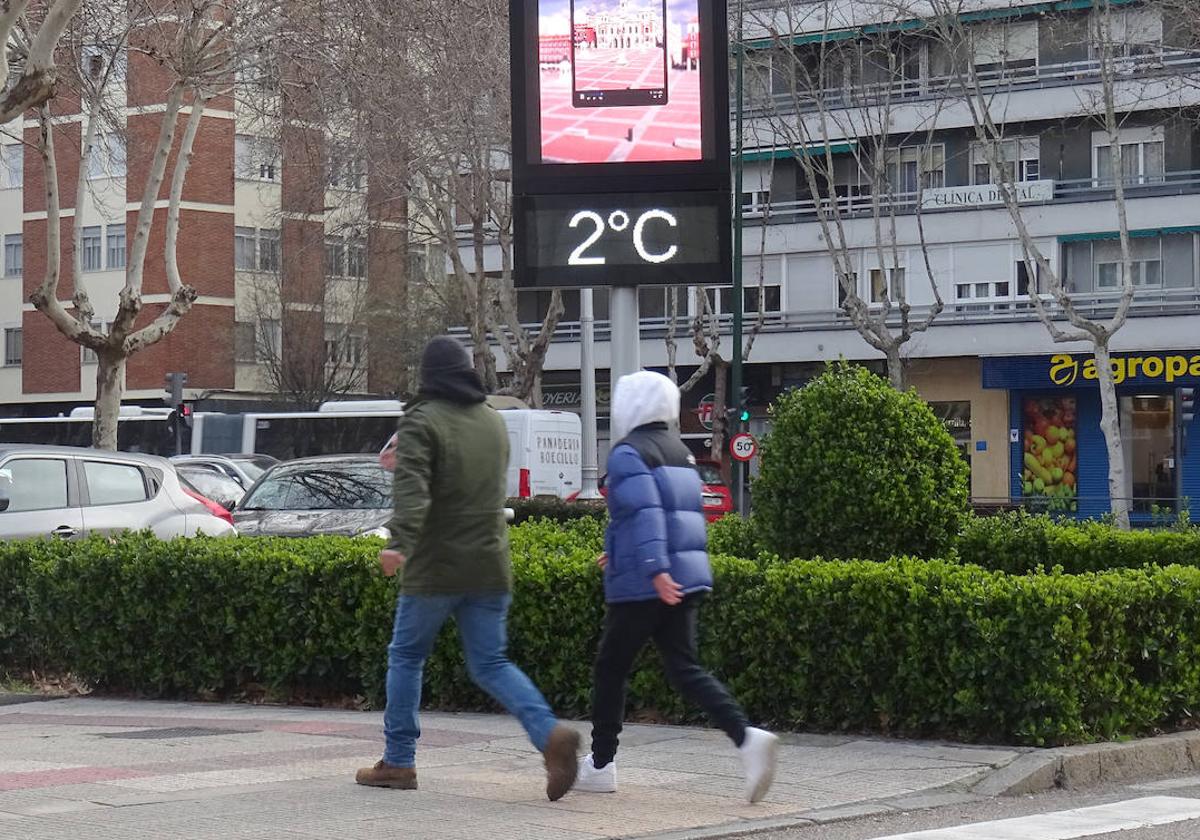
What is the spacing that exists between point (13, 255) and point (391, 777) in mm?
59257

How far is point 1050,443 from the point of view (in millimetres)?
44500

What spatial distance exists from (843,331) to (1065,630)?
37.6 meters

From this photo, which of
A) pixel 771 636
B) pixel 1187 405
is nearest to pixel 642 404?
pixel 771 636

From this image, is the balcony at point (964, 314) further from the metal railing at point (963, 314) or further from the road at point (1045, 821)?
the road at point (1045, 821)

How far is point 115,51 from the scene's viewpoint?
2269cm

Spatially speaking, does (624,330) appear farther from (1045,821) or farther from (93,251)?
(93,251)

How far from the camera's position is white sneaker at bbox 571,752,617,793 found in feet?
25.3

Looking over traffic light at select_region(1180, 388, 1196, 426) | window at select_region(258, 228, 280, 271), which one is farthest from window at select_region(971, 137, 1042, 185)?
window at select_region(258, 228, 280, 271)

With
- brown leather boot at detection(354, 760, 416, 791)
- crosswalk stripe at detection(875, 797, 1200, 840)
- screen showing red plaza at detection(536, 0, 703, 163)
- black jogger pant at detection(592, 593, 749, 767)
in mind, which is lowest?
crosswalk stripe at detection(875, 797, 1200, 840)

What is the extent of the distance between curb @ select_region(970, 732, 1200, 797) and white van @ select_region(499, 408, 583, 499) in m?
23.0

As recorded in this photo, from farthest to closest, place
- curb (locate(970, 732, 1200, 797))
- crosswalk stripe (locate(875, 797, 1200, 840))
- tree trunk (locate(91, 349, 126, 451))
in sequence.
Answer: tree trunk (locate(91, 349, 126, 451)) → curb (locate(970, 732, 1200, 797)) → crosswalk stripe (locate(875, 797, 1200, 840))

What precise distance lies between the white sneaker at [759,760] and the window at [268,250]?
54.4 m

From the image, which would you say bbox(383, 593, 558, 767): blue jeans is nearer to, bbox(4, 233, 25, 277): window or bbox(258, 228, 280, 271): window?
bbox(258, 228, 280, 271): window

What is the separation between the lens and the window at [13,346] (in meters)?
63.2
